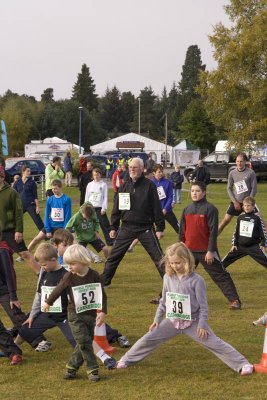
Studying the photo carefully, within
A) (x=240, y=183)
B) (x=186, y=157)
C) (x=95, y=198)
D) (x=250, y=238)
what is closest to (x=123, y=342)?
(x=250, y=238)

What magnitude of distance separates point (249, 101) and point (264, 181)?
8.64m

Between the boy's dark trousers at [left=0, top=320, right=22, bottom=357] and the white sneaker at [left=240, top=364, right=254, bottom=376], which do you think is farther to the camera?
the boy's dark trousers at [left=0, top=320, right=22, bottom=357]

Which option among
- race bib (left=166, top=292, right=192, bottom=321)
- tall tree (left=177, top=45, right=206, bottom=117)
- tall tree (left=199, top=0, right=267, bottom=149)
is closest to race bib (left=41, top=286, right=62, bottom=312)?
race bib (left=166, top=292, right=192, bottom=321)

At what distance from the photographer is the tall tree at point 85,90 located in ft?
501

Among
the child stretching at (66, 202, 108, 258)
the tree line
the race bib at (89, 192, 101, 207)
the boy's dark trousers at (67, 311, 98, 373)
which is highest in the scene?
the tree line

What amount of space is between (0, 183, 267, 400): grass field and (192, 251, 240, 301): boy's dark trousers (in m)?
0.24

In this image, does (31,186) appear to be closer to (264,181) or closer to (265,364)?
(265,364)

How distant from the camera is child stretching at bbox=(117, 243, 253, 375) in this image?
6.79 meters

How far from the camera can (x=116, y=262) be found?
34.4 feet

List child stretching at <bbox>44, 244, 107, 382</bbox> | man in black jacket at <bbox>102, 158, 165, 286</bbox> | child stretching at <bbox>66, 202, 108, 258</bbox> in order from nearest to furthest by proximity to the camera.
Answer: child stretching at <bbox>44, 244, 107, 382</bbox> → man in black jacket at <bbox>102, 158, 165, 286</bbox> → child stretching at <bbox>66, 202, 108, 258</bbox>

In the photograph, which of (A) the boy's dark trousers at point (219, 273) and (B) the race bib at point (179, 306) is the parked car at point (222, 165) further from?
(B) the race bib at point (179, 306)

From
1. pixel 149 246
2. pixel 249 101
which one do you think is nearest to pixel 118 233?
pixel 149 246

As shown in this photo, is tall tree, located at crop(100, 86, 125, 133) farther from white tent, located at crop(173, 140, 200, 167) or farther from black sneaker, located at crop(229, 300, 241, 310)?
black sneaker, located at crop(229, 300, 241, 310)

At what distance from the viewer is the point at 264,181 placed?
50.8 meters
